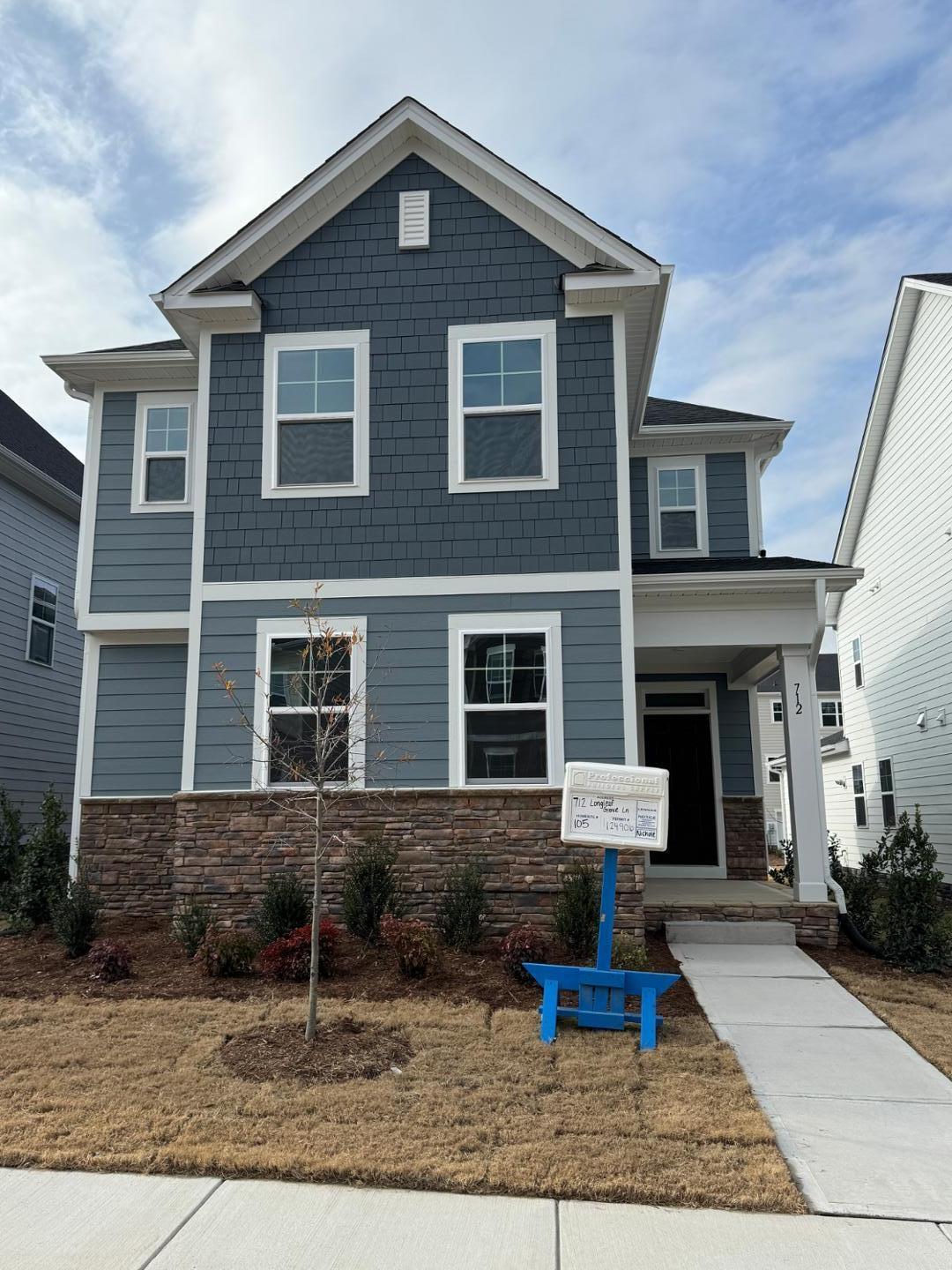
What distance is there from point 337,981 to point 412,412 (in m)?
5.54

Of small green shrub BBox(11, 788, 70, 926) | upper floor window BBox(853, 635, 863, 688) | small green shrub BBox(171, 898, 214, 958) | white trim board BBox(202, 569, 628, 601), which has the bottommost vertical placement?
small green shrub BBox(171, 898, 214, 958)

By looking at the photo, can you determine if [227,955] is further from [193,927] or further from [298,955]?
[193,927]

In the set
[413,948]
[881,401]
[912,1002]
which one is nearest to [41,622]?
[413,948]

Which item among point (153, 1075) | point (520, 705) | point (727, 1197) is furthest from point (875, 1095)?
point (520, 705)

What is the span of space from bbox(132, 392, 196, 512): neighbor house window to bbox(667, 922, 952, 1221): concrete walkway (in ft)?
24.0

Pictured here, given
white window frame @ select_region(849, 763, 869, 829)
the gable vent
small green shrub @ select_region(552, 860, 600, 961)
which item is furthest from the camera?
white window frame @ select_region(849, 763, 869, 829)

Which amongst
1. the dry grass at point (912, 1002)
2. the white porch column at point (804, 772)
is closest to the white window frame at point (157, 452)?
the white porch column at point (804, 772)

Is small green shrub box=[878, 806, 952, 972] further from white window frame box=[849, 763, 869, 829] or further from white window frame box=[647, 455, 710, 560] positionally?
white window frame box=[849, 763, 869, 829]

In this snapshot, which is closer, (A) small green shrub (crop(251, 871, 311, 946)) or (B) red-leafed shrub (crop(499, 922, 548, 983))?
(B) red-leafed shrub (crop(499, 922, 548, 983))

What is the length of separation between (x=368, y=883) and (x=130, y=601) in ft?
14.7

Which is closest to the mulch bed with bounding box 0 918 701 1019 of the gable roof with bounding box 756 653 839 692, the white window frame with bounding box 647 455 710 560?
the white window frame with bounding box 647 455 710 560

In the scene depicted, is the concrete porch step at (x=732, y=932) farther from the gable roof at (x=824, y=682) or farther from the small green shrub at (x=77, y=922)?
the gable roof at (x=824, y=682)

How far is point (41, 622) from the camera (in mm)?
15742

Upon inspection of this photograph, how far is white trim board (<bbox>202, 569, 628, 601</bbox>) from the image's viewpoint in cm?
920
